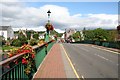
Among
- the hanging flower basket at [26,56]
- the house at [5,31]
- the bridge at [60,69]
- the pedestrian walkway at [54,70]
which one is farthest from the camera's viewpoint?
the house at [5,31]

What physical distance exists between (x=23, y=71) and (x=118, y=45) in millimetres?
44648

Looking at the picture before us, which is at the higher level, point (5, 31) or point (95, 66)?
point (5, 31)

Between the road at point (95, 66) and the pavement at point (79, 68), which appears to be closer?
the pavement at point (79, 68)

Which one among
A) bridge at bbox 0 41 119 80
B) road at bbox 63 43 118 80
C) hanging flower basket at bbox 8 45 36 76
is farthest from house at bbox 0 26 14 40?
hanging flower basket at bbox 8 45 36 76

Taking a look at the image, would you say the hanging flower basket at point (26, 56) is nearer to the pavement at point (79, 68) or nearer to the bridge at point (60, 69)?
the bridge at point (60, 69)

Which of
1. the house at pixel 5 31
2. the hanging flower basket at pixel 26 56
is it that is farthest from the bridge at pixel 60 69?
the house at pixel 5 31

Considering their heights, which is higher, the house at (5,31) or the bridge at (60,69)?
the house at (5,31)

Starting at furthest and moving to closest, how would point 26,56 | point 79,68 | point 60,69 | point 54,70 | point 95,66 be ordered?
point 95,66
point 79,68
point 60,69
point 54,70
point 26,56

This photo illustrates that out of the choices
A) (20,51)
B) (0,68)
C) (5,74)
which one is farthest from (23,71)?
(0,68)

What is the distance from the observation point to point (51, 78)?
14.0 meters

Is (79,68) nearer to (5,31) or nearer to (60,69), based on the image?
(60,69)

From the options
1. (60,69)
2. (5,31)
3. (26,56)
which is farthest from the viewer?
(5,31)

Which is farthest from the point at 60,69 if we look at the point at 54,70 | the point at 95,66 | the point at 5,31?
the point at 5,31

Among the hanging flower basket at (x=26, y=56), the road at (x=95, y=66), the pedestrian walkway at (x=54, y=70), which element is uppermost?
the hanging flower basket at (x=26, y=56)
